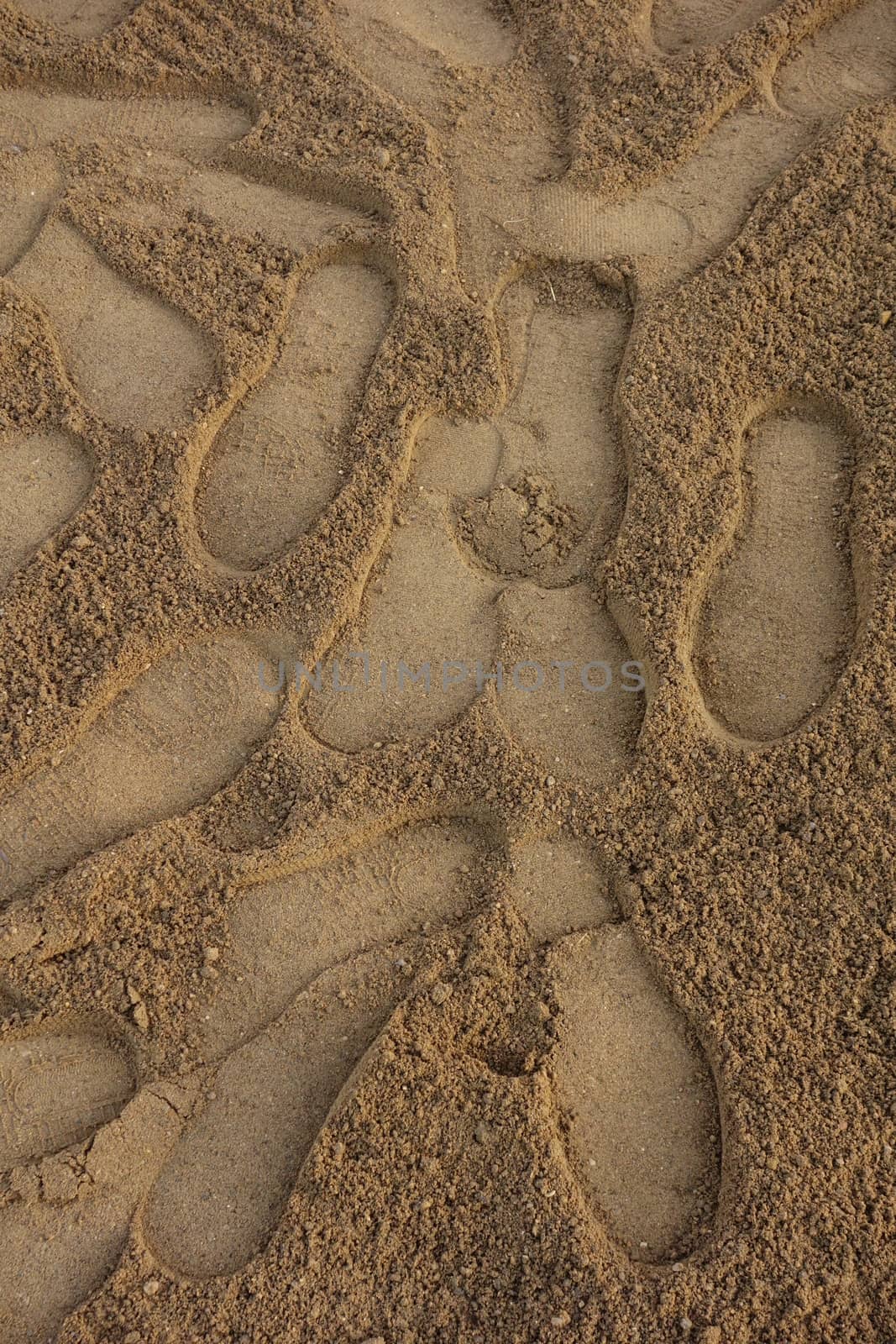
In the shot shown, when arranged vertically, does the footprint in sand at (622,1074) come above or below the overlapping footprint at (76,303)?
below

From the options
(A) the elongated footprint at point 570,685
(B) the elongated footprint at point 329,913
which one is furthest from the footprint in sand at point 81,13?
(B) the elongated footprint at point 329,913

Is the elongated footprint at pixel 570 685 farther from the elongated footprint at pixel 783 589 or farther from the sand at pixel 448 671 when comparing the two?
the elongated footprint at pixel 783 589

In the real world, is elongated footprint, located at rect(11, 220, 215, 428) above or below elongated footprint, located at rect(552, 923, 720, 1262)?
above

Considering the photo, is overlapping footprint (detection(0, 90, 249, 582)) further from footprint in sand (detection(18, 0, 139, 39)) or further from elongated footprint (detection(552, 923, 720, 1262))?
elongated footprint (detection(552, 923, 720, 1262))

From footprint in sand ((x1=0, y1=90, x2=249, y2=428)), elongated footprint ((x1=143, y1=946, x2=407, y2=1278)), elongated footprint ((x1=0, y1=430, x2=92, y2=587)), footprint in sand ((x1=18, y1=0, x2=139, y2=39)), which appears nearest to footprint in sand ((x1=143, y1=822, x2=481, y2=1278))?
elongated footprint ((x1=143, y1=946, x2=407, y2=1278))

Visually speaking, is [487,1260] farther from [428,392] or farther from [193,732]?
[428,392]

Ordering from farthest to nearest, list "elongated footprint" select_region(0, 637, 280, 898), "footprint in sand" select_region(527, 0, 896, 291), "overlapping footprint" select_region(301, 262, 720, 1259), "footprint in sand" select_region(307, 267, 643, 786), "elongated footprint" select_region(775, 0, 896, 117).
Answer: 1. "elongated footprint" select_region(775, 0, 896, 117)
2. "footprint in sand" select_region(527, 0, 896, 291)
3. "footprint in sand" select_region(307, 267, 643, 786)
4. "elongated footprint" select_region(0, 637, 280, 898)
5. "overlapping footprint" select_region(301, 262, 720, 1259)
